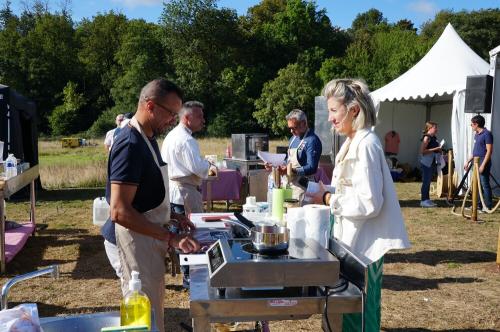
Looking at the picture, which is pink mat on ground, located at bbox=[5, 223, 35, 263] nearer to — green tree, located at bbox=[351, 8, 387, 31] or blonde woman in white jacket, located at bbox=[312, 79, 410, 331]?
blonde woman in white jacket, located at bbox=[312, 79, 410, 331]

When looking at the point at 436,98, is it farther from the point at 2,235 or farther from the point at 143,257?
the point at 143,257

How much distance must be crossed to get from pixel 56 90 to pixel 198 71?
43.7 feet

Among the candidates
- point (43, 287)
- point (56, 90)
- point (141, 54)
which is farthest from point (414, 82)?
point (56, 90)

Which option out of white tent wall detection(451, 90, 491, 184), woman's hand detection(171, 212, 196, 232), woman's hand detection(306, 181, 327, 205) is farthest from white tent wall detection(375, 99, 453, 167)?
woman's hand detection(171, 212, 196, 232)

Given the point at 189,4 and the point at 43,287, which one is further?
the point at 189,4

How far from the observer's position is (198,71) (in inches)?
1655

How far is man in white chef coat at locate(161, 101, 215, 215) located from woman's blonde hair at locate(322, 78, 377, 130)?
2.19 m

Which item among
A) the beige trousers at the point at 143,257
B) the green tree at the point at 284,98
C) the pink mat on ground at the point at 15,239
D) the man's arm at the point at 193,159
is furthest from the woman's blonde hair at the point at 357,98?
the green tree at the point at 284,98

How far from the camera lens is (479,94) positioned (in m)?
8.62

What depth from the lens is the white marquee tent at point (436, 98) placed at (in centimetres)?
1048

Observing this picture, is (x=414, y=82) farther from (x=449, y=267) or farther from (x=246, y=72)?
(x=246, y=72)

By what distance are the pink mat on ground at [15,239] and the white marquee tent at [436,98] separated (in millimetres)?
6937

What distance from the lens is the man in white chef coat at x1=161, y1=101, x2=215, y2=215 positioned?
4.28 metres

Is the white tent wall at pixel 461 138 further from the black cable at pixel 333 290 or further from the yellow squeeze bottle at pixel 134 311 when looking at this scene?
the yellow squeeze bottle at pixel 134 311
